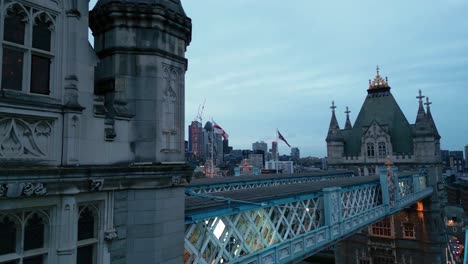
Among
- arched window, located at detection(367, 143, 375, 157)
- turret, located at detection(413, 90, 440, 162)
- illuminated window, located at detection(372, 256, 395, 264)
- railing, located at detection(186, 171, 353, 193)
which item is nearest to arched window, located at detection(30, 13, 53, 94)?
railing, located at detection(186, 171, 353, 193)

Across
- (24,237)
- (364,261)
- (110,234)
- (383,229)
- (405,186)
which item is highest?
(24,237)

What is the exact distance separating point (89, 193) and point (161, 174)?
1695 mm

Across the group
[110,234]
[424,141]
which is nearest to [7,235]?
[110,234]

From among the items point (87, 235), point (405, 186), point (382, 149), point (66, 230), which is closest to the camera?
point (66, 230)

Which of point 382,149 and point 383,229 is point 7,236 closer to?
point 383,229

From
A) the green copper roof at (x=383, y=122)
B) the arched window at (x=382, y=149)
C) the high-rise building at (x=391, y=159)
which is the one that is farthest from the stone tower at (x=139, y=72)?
the green copper roof at (x=383, y=122)

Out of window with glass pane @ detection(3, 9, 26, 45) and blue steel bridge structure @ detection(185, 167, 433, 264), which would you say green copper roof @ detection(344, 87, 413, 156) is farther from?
window with glass pane @ detection(3, 9, 26, 45)

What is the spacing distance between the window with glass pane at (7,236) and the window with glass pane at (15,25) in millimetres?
3425

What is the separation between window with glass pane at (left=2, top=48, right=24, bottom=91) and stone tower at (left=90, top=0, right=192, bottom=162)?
6.30 ft

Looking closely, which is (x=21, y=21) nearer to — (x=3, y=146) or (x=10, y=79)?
(x=10, y=79)

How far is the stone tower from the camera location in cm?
820

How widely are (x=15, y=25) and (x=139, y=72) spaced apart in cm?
271

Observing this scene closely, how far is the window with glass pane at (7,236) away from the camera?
6137 millimetres

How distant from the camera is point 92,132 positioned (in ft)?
24.2
